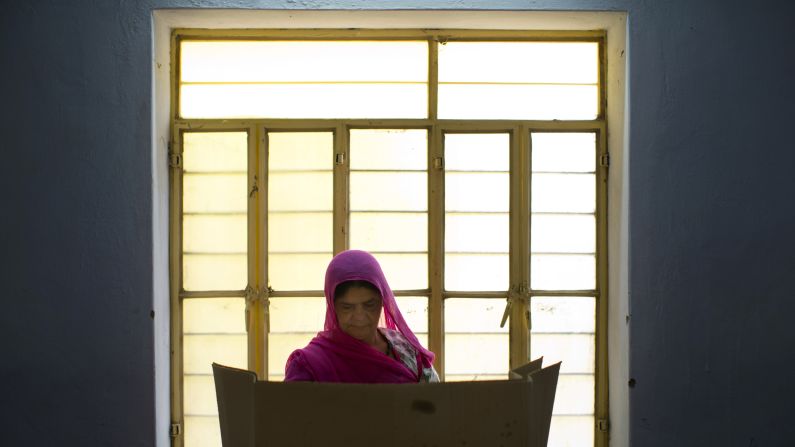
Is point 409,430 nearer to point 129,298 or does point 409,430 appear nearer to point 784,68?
point 129,298

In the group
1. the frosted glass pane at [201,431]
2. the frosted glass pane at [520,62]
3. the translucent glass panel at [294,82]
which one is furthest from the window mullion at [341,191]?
the frosted glass pane at [201,431]

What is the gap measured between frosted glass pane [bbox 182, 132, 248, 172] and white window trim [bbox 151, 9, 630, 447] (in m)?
0.08

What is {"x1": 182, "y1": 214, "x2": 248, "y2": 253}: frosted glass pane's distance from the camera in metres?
2.56

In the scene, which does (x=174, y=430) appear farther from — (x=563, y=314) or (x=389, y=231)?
(x=563, y=314)

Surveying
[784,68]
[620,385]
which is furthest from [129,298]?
[784,68]

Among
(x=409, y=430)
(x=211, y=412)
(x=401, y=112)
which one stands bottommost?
(x=211, y=412)

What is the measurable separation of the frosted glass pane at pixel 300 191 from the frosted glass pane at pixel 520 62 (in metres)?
0.58

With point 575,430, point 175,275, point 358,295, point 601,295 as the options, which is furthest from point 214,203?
point 575,430

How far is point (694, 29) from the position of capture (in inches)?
95.8

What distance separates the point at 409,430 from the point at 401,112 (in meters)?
1.64

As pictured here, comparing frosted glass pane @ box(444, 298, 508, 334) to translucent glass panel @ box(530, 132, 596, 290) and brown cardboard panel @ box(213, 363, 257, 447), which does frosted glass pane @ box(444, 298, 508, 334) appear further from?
brown cardboard panel @ box(213, 363, 257, 447)

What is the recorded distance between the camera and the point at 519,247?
2566 millimetres

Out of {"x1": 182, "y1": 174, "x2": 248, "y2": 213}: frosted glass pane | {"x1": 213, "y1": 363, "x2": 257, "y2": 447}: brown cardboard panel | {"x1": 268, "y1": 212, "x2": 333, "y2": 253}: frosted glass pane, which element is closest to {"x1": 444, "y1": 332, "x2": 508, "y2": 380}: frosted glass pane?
{"x1": 268, "y1": 212, "x2": 333, "y2": 253}: frosted glass pane

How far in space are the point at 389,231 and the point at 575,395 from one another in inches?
36.0
